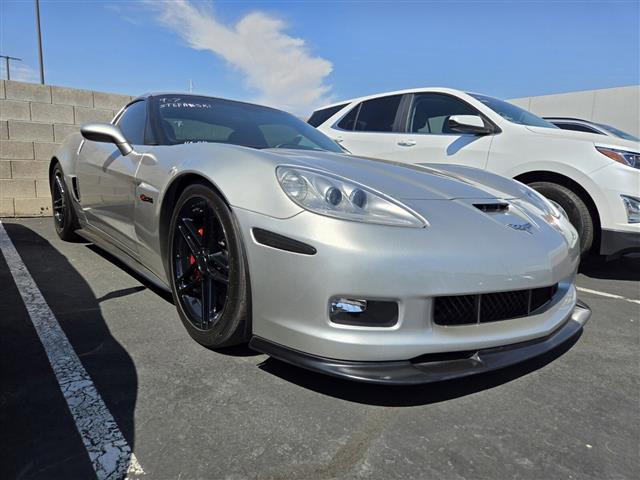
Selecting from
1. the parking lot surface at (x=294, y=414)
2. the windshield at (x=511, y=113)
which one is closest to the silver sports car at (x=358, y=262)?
the parking lot surface at (x=294, y=414)

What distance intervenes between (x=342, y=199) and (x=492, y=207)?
76 cm

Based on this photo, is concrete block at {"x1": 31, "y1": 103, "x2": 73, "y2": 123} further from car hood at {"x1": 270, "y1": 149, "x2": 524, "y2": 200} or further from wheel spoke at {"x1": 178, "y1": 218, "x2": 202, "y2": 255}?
car hood at {"x1": 270, "y1": 149, "x2": 524, "y2": 200}

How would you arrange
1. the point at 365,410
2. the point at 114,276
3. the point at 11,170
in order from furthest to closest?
1. the point at 11,170
2. the point at 114,276
3. the point at 365,410

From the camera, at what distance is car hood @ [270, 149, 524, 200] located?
1.89m

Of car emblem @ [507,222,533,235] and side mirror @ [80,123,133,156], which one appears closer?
car emblem @ [507,222,533,235]

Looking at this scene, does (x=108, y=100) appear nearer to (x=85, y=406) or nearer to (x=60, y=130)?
(x=60, y=130)

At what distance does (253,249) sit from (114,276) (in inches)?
76.5

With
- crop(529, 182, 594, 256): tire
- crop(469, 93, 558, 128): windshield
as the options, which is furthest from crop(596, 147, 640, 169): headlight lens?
crop(469, 93, 558, 128): windshield

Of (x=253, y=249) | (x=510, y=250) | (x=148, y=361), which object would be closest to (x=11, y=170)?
(x=148, y=361)

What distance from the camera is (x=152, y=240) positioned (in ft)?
8.00

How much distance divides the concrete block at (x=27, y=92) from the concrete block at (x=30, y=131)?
1.03ft

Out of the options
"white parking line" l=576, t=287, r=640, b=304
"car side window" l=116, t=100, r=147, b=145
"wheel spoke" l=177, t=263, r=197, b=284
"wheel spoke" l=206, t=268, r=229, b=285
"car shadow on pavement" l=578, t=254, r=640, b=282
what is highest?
"car side window" l=116, t=100, r=147, b=145

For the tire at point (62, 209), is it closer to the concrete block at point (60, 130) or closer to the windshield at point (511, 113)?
the concrete block at point (60, 130)

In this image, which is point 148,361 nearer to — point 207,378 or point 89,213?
point 207,378
